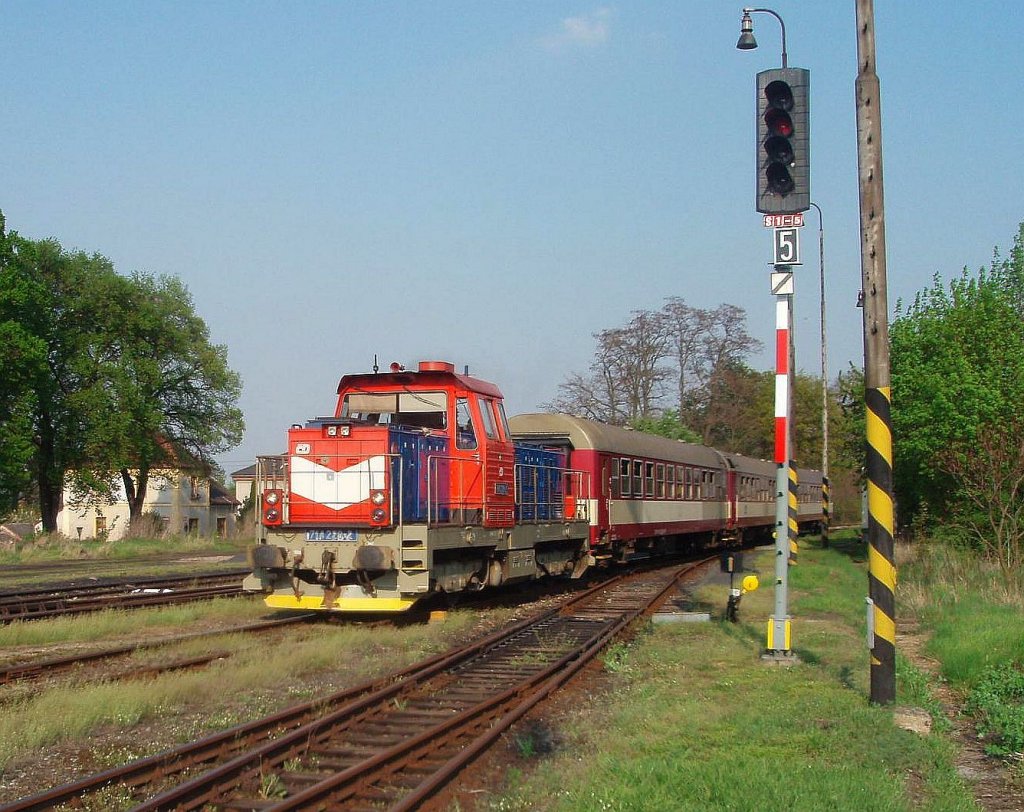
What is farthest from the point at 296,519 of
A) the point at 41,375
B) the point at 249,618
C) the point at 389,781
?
the point at 41,375

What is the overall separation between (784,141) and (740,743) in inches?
228

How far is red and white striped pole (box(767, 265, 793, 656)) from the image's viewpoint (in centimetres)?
1048

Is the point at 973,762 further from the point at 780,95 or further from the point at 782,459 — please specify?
the point at 780,95

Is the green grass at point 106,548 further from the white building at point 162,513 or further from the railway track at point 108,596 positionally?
the white building at point 162,513

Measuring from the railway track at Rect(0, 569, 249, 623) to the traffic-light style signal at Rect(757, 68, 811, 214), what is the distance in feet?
36.9

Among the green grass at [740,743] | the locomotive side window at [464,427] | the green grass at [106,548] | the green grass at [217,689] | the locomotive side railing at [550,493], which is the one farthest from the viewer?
the green grass at [106,548]

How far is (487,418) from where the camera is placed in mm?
14852

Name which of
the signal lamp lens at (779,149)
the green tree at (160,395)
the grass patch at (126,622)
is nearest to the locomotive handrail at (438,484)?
the grass patch at (126,622)

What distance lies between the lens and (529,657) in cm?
1110

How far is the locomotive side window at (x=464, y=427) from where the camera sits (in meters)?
14.3

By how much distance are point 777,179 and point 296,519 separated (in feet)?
24.3

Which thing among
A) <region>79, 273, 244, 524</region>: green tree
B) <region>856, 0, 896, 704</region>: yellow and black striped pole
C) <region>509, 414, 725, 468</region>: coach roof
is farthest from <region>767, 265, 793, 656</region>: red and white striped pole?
<region>79, 273, 244, 524</region>: green tree

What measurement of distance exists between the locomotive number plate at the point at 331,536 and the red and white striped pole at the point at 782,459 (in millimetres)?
5188

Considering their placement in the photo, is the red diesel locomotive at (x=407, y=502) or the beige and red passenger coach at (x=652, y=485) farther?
the beige and red passenger coach at (x=652, y=485)
